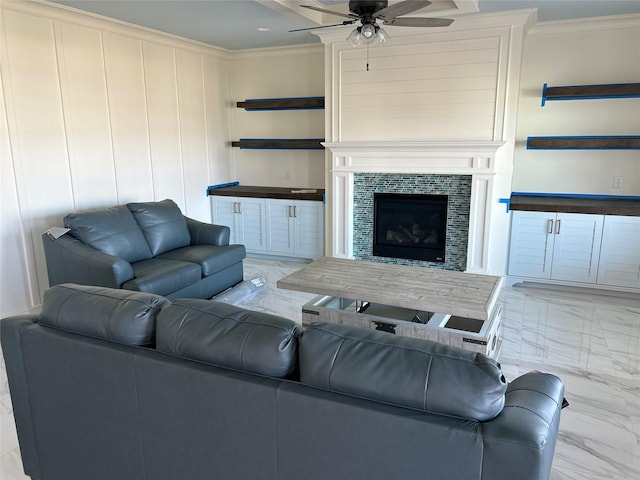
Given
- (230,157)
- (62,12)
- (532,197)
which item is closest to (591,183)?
(532,197)

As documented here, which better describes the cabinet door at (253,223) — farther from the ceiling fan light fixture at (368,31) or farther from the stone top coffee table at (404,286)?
the ceiling fan light fixture at (368,31)

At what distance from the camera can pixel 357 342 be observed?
135 centimetres

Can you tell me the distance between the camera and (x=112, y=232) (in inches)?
156

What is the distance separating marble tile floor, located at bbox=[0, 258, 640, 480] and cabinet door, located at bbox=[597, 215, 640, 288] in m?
0.21

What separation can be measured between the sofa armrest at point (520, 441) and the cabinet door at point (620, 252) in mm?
3685

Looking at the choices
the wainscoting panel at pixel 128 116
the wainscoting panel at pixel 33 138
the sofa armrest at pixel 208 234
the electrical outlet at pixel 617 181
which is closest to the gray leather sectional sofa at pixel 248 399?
the wainscoting panel at pixel 33 138

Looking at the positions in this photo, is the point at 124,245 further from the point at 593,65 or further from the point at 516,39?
the point at 593,65

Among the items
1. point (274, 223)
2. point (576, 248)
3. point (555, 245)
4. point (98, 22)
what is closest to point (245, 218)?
point (274, 223)

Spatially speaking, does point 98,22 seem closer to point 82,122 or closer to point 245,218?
point 82,122

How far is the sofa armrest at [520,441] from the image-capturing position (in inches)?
42.5

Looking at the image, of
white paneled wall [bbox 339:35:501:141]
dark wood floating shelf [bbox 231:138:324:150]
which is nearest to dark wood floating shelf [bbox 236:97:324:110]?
dark wood floating shelf [bbox 231:138:324:150]

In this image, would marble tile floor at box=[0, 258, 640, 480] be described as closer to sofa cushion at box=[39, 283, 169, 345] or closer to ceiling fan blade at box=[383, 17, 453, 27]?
sofa cushion at box=[39, 283, 169, 345]

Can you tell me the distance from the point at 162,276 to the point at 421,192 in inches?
107

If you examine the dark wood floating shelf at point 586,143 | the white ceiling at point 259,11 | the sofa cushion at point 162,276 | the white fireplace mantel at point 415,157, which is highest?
the white ceiling at point 259,11
